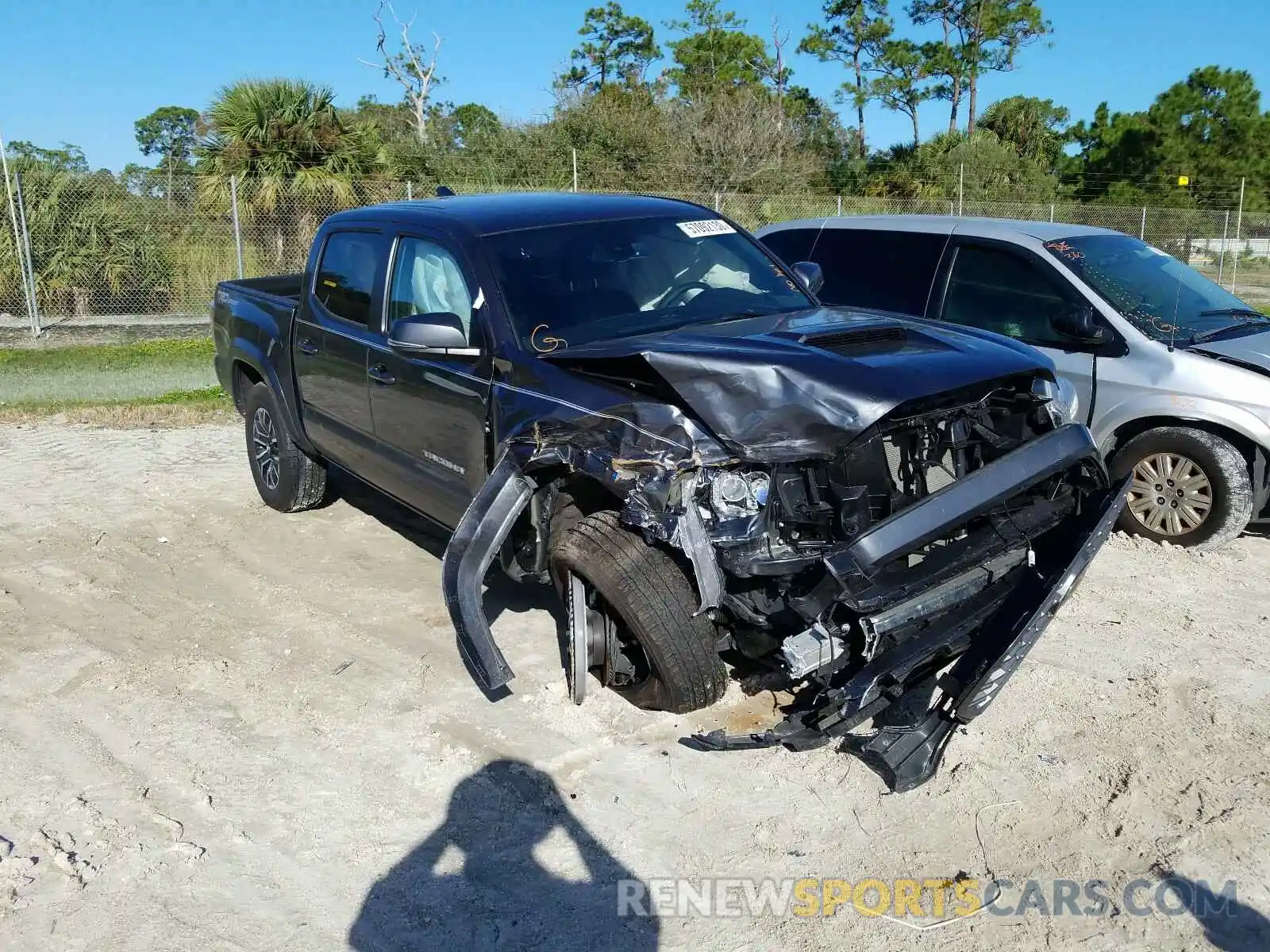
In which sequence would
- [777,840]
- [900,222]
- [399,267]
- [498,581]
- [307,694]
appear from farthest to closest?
[900,222] < [498,581] < [399,267] < [307,694] < [777,840]

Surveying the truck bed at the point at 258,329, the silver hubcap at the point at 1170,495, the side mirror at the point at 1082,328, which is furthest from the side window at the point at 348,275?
the silver hubcap at the point at 1170,495

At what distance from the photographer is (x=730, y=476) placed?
12.0 feet

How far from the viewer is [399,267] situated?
5207mm

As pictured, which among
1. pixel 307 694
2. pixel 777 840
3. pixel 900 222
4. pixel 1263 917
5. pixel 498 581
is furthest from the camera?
pixel 900 222

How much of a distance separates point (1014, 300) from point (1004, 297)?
0.07m

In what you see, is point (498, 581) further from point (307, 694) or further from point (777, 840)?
point (777, 840)

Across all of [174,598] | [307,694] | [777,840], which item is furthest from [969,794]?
[174,598]

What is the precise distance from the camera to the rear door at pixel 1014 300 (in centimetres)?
634

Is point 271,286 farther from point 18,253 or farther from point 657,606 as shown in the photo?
point 18,253

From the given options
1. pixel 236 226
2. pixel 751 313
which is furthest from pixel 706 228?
pixel 236 226

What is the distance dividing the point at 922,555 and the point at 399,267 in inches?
111

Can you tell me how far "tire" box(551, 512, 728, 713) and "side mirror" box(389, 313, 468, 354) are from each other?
3.44 ft

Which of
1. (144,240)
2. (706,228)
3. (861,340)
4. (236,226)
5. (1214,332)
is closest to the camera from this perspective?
(861,340)

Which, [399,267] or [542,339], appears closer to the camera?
[542,339]
